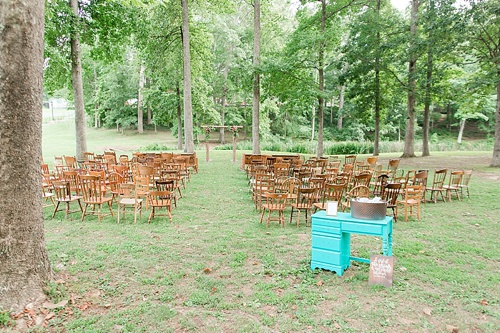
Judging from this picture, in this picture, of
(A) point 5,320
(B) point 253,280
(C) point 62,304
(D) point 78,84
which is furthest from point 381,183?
(D) point 78,84

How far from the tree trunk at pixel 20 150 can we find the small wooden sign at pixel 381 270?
3942mm

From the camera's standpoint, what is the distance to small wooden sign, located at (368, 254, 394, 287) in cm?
430

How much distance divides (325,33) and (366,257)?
45.9 feet

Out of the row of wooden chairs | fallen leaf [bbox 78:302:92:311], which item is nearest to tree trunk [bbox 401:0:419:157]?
the row of wooden chairs

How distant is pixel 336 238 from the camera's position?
4.67 meters

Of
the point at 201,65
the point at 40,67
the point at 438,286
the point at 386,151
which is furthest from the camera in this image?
the point at 386,151

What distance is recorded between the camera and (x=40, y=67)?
12.6 ft

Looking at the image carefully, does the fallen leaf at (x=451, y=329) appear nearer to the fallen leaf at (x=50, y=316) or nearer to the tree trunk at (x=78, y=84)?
the fallen leaf at (x=50, y=316)

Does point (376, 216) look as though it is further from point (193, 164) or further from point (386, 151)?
point (386, 151)

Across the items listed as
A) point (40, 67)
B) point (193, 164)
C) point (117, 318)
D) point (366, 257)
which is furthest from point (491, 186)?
point (40, 67)

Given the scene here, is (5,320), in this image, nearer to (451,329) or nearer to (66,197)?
(451,329)

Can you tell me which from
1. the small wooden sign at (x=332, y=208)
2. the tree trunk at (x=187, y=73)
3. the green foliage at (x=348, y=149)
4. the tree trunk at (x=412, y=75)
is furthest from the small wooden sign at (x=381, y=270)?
the green foliage at (x=348, y=149)

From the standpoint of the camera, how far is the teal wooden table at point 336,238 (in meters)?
4.51

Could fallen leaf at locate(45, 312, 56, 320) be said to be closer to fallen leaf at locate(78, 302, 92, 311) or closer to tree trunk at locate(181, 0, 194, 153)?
fallen leaf at locate(78, 302, 92, 311)
